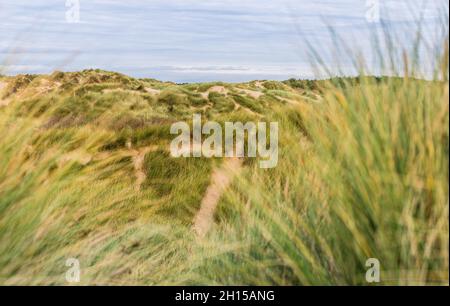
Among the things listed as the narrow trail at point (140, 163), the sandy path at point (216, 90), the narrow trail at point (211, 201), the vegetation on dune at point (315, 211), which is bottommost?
the vegetation on dune at point (315, 211)

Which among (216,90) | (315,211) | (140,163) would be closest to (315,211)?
(315,211)

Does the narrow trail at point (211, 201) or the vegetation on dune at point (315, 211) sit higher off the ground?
the narrow trail at point (211, 201)

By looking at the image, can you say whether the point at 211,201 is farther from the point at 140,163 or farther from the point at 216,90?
the point at 216,90

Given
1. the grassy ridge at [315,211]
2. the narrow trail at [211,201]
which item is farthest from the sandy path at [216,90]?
the grassy ridge at [315,211]

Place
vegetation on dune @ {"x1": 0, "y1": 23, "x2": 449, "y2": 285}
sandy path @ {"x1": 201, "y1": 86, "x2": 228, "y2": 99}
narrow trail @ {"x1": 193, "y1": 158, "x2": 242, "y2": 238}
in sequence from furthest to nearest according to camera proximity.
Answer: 1. sandy path @ {"x1": 201, "y1": 86, "x2": 228, "y2": 99}
2. narrow trail @ {"x1": 193, "y1": 158, "x2": 242, "y2": 238}
3. vegetation on dune @ {"x1": 0, "y1": 23, "x2": 449, "y2": 285}

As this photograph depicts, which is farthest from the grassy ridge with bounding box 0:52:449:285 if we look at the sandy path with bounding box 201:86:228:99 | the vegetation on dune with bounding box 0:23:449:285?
the sandy path with bounding box 201:86:228:99

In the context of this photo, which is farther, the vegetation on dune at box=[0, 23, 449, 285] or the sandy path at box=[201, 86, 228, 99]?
the sandy path at box=[201, 86, 228, 99]

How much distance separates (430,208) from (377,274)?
1.23 feet

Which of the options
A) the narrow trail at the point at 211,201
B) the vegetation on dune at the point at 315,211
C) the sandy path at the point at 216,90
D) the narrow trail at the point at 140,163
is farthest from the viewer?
the sandy path at the point at 216,90

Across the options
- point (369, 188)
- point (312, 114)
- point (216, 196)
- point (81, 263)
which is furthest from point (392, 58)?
point (216, 196)

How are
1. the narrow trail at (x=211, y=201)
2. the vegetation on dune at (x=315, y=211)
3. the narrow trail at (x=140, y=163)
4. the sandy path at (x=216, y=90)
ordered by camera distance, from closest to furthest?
the vegetation on dune at (x=315, y=211)
the narrow trail at (x=211, y=201)
the narrow trail at (x=140, y=163)
the sandy path at (x=216, y=90)

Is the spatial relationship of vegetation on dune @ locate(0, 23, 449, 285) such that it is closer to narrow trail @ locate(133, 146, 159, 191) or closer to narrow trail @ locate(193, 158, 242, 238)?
narrow trail @ locate(193, 158, 242, 238)

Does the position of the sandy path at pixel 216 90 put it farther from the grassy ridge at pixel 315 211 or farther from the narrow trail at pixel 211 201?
the grassy ridge at pixel 315 211
